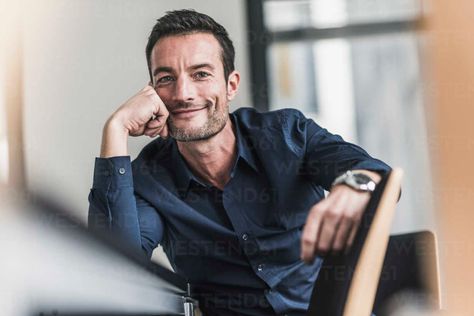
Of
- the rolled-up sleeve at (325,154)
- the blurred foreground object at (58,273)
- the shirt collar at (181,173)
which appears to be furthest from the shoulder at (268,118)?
the blurred foreground object at (58,273)

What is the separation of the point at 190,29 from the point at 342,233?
43cm

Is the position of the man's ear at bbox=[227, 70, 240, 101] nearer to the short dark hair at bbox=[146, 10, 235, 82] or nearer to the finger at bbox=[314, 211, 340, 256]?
the short dark hair at bbox=[146, 10, 235, 82]

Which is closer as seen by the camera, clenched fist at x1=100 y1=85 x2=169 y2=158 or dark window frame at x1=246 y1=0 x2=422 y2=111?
clenched fist at x1=100 y1=85 x2=169 y2=158

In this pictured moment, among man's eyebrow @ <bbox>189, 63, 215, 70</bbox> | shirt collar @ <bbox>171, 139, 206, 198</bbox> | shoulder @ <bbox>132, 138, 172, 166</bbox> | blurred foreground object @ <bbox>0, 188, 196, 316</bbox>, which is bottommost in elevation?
blurred foreground object @ <bbox>0, 188, 196, 316</bbox>

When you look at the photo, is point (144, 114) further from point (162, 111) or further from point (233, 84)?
point (233, 84)

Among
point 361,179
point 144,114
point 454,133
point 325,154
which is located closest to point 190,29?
point 144,114

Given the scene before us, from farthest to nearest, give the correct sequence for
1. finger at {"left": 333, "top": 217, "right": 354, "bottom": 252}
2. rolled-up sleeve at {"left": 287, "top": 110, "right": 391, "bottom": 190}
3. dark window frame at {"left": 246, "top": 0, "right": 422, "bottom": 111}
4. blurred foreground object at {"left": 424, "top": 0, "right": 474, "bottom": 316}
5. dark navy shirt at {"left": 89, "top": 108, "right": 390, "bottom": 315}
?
1. blurred foreground object at {"left": 424, "top": 0, "right": 474, "bottom": 316}
2. dark window frame at {"left": 246, "top": 0, "right": 422, "bottom": 111}
3. dark navy shirt at {"left": 89, "top": 108, "right": 390, "bottom": 315}
4. rolled-up sleeve at {"left": 287, "top": 110, "right": 391, "bottom": 190}
5. finger at {"left": 333, "top": 217, "right": 354, "bottom": 252}

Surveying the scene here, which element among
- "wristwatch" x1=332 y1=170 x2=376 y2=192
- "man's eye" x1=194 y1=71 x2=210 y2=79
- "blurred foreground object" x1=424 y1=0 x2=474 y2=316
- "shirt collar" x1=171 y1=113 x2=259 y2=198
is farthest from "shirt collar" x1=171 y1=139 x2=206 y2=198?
"blurred foreground object" x1=424 y1=0 x2=474 y2=316

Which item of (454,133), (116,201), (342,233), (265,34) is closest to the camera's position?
(342,233)

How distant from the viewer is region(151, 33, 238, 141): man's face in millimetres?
849

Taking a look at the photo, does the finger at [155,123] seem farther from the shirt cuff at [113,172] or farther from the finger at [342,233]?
the finger at [342,233]

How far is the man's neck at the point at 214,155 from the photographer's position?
0.88 metres

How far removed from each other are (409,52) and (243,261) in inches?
22.4

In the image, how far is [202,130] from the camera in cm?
88
